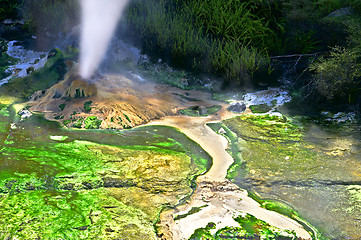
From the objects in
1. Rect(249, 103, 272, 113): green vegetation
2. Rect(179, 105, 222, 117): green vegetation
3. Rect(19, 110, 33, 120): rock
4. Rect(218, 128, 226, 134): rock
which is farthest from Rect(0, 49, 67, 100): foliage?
Rect(249, 103, 272, 113): green vegetation

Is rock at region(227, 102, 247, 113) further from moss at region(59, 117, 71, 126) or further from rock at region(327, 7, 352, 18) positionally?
moss at region(59, 117, 71, 126)

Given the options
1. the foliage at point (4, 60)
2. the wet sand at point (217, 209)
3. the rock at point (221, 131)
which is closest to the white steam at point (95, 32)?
the foliage at point (4, 60)

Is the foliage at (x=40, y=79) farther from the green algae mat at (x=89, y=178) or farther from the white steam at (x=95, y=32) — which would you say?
the green algae mat at (x=89, y=178)

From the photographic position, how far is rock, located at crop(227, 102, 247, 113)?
6.10m

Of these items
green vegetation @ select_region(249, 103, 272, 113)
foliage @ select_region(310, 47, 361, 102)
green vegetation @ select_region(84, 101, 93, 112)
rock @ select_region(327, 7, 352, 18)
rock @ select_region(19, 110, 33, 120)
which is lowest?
rock @ select_region(19, 110, 33, 120)

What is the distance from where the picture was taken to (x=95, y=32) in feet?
23.2

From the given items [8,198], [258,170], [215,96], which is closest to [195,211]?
[258,170]

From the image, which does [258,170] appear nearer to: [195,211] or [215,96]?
[195,211]

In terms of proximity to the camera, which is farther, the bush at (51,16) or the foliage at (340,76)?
the bush at (51,16)

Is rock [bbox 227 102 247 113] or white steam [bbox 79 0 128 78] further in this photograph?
white steam [bbox 79 0 128 78]

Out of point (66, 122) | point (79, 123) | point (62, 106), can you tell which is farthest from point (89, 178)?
point (62, 106)

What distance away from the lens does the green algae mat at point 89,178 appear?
3.00 metres

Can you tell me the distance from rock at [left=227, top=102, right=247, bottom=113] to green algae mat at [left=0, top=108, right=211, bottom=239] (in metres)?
1.40

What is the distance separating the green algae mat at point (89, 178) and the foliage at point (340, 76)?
8.32 ft
